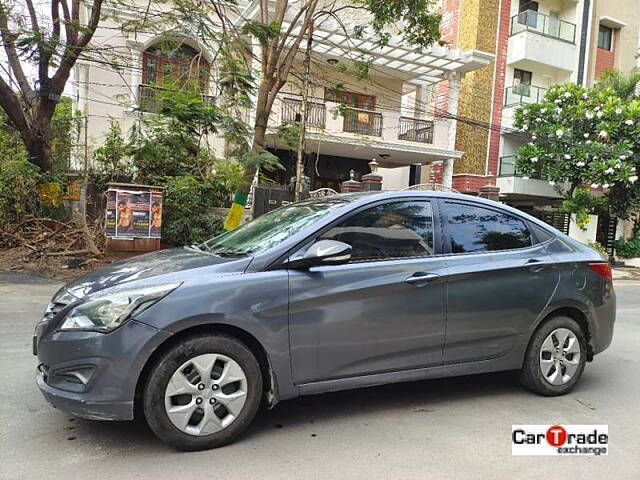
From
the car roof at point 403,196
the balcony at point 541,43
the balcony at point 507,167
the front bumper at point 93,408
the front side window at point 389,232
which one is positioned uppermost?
the balcony at point 541,43

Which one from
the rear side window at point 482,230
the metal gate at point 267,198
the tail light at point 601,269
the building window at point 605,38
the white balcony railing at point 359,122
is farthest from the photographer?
the building window at point 605,38

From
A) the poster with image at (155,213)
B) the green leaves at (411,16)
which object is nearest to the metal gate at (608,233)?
the green leaves at (411,16)

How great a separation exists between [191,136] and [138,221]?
8.35 ft

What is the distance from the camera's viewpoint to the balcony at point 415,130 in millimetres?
17938

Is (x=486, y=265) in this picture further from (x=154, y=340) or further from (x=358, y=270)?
(x=154, y=340)

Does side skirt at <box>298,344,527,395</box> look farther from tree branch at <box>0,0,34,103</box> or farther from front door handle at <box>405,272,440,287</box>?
tree branch at <box>0,0,34,103</box>

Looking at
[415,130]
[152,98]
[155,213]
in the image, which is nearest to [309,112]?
[415,130]

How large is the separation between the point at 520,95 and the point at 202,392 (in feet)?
73.8

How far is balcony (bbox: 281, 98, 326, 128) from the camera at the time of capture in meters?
16.0

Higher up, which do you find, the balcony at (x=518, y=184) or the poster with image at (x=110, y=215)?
the balcony at (x=518, y=184)

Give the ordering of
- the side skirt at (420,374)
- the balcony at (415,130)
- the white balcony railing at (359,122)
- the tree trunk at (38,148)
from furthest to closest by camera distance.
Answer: the balcony at (415,130) → the white balcony railing at (359,122) → the tree trunk at (38,148) → the side skirt at (420,374)

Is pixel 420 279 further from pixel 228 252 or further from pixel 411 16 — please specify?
pixel 411 16

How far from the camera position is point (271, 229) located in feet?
11.9

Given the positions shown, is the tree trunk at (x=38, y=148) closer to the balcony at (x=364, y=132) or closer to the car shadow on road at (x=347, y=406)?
the balcony at (x=364, y=132)
